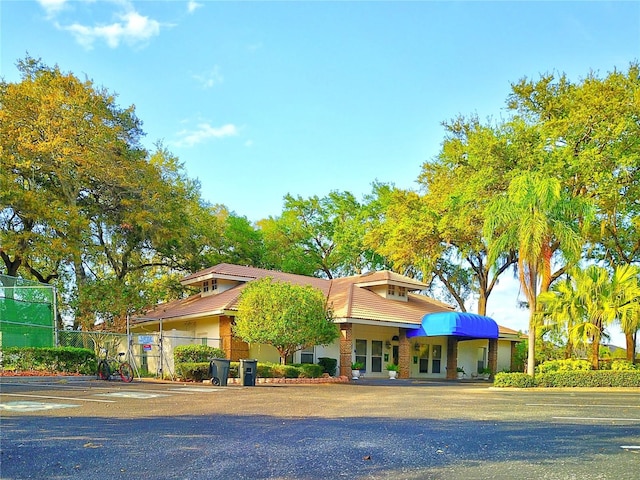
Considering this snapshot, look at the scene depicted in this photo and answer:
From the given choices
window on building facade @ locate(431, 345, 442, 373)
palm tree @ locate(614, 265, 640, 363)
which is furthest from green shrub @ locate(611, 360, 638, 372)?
window on building facade @ locate(431, 345, 442, 373)

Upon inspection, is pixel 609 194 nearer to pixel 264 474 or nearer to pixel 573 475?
pixel 573 475

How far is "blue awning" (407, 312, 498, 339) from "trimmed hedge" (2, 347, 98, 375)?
15272 millimetres

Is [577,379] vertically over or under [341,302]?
under

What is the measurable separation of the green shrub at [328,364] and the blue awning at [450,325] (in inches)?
183

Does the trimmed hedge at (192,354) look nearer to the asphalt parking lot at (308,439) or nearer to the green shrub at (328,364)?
the green shrub at (328,364)

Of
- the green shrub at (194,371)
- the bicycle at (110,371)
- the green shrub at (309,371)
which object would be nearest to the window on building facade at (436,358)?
the green shrub at (309,371)

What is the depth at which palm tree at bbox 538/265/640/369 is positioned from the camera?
1942 cm

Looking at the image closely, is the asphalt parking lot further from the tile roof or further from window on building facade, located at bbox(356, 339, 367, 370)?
window on building facade, located at bbox(356, 339, 367, 370)

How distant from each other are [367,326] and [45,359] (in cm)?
1509

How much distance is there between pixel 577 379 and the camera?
19.5 meters

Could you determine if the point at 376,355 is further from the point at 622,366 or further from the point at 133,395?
the point at 133,395

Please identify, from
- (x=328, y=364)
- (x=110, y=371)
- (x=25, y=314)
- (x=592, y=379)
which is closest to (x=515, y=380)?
(x=592, y=379)

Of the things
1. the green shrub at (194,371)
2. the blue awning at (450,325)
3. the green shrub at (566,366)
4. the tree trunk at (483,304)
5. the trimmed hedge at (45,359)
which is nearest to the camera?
the trimmed hedge at (45,359)

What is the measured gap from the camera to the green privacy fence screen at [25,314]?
61.7 feet
